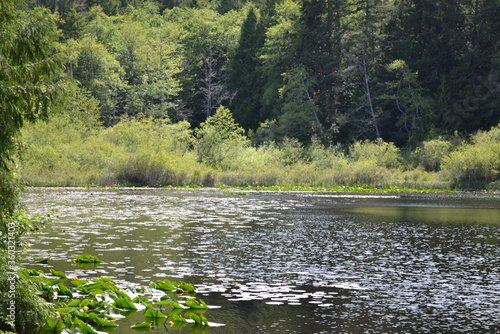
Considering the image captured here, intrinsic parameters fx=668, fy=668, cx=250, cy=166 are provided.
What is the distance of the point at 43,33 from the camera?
10609mm

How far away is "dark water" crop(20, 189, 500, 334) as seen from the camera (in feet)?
44.6

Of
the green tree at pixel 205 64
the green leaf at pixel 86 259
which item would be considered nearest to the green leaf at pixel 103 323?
the green leaf at pixel 86 259

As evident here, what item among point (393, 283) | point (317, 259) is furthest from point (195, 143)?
point (393, 283)

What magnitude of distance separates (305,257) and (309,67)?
6044 centimetres

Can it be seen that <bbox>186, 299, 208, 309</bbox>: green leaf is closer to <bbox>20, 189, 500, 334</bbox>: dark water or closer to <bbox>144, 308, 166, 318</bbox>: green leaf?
<bbox>20, 189, 500, 334</bbox>: dark water

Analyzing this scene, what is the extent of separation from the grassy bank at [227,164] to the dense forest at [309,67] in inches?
250

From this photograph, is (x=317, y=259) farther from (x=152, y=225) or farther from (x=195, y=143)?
(x=195, y=143)

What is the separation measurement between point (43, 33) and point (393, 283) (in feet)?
35.5

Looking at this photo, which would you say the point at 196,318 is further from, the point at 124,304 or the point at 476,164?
the point at 476,164

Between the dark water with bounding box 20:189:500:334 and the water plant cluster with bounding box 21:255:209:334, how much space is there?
37 centimetres

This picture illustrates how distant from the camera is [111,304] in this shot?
528 inches

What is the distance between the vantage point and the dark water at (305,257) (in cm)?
1359

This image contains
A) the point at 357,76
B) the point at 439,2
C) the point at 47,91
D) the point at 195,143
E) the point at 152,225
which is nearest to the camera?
the point at 47,91

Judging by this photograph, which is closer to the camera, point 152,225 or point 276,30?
point 152,225
